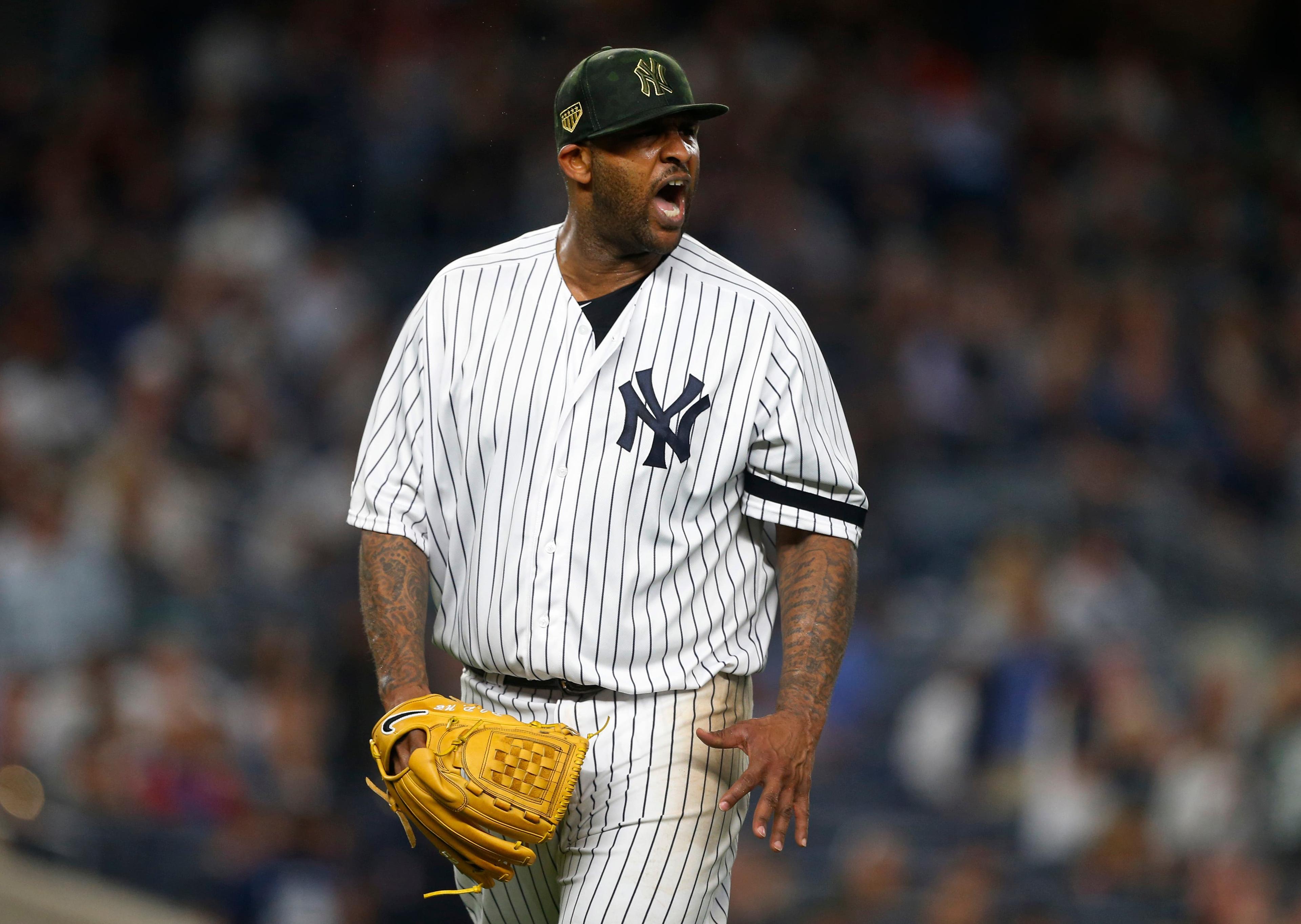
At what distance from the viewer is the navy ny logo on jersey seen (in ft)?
7.04

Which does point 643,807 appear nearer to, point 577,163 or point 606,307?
point 606,307

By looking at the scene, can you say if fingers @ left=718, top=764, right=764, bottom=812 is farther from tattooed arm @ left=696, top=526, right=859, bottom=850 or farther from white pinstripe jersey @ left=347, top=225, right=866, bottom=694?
white pinstripe jersey @ left=347, top=225, right=866, bottom=694

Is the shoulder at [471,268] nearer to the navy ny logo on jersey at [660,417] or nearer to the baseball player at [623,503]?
the baseball player at [623,503]

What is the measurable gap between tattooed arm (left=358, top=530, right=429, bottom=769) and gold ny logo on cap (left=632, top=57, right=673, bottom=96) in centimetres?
74

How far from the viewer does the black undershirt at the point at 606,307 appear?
221 cm

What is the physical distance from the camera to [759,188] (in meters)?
6.87

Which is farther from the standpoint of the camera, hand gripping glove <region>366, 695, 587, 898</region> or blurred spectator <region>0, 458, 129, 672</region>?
blurred spectator <region>0, 458, 129, 672</region>

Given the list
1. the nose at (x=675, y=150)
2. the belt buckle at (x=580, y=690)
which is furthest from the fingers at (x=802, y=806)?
the nose at (x=675, y=150)

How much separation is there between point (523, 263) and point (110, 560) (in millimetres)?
4041

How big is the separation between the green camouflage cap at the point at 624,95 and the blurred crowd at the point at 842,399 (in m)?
3.03

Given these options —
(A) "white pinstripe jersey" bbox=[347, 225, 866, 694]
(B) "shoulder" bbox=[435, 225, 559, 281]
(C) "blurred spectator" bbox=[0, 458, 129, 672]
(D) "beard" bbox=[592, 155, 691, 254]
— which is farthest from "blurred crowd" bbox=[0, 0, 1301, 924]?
(D) "beard" bbox=[592, 155, 691, 254]

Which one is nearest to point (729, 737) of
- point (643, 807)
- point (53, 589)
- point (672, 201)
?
point (643, 807)

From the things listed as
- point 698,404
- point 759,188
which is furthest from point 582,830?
point 759,188

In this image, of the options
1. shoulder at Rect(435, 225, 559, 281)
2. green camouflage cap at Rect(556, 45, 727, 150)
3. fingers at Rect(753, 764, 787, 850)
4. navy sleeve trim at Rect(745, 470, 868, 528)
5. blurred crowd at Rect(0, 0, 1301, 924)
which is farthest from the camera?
blurred crowd at Rect(0, 0, 1301, 924)
